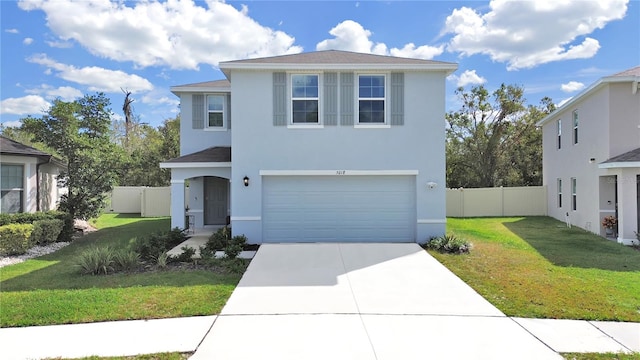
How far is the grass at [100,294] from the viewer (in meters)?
5.31

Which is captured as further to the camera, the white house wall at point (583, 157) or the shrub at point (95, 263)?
the white house wall at point (583, 157)

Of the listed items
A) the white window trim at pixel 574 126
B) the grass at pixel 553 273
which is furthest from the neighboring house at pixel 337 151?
the white window trim at pixel 574 126

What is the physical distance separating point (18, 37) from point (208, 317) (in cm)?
1372

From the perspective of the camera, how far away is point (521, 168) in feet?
81.3

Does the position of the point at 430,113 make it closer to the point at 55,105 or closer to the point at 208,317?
the point at 208,317

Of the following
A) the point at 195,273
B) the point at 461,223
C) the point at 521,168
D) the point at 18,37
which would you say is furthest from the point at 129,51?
the point at 521,168

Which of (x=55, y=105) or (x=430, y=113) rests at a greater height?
(x=55, y=105)

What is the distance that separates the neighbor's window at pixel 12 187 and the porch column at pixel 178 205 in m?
5.77

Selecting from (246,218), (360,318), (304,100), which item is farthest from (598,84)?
(246,218)

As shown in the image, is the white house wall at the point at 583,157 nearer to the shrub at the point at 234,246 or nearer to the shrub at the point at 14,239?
the shrub at the point at 234,246

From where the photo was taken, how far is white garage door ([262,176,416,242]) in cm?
1048

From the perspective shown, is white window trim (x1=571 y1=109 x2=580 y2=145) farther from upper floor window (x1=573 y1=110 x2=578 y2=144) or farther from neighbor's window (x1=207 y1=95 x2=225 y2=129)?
neighbor's window (x1=207 y1=95 x2=225 y2=129)

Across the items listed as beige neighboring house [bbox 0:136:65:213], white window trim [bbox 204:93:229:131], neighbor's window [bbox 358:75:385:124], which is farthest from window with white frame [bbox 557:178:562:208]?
beige neighboring house [bbox 0:136:65:213]

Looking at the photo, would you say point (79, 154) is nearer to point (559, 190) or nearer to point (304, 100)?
point (304, 100)
